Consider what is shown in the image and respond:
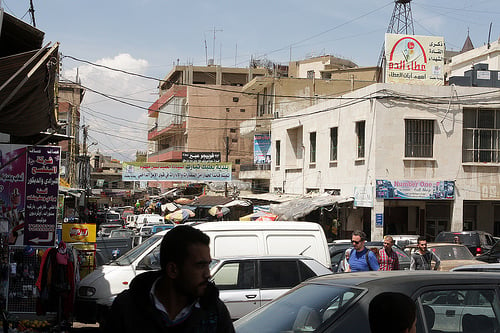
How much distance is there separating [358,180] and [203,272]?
1046 inches

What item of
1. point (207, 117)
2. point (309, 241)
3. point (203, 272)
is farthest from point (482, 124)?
point (207, 117)

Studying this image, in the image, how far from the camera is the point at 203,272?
112 inches

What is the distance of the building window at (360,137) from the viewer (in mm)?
28800

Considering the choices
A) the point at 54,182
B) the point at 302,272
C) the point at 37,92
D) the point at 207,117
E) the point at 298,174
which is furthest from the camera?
the point at 207,117

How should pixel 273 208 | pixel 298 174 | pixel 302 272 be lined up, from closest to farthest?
pixel 302 272
pixel 273 208
pixel 298 174

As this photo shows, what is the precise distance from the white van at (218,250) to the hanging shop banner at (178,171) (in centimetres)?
2933

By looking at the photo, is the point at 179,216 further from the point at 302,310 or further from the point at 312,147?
the point at 302,310

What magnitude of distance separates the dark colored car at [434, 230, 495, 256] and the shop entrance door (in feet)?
15.3

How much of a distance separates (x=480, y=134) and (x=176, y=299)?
91.1 feet

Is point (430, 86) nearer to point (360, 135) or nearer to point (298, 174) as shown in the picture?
point (360, 135)

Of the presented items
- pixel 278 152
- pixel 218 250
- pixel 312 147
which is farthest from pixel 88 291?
pixel 278 152

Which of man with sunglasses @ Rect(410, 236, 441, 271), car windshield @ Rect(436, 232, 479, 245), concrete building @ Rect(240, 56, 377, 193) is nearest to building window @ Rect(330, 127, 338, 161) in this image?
concrete building @ Rect(240, 56, 377, 193)

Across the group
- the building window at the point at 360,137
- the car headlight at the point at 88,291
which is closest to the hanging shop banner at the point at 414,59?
the building window at the point at 360,137

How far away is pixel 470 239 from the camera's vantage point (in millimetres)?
24219
